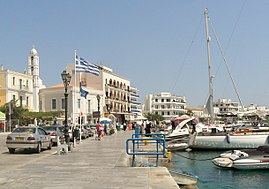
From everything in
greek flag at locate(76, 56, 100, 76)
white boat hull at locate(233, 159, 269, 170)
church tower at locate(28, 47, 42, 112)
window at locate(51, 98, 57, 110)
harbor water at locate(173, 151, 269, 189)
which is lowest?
harbor water at locate(173, 151, 269, 189)

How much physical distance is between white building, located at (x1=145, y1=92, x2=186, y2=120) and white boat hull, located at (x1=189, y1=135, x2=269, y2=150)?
11651cm

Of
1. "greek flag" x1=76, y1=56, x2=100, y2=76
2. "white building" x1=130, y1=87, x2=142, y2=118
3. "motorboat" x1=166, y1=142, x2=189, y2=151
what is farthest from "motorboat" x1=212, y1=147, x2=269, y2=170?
"white building" x1=130, y1=87, x2=142, y2=118

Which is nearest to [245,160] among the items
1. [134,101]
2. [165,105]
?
[134,101]

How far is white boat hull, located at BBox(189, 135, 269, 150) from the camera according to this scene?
1095 inches

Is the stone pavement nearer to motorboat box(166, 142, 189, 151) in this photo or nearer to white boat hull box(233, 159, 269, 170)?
white boat hull box(233, 159, 269, 170)

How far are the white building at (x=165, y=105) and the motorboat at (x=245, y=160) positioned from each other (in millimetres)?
126201

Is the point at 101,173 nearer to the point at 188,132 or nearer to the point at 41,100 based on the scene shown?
the point at 188,132

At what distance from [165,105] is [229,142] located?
120 metres

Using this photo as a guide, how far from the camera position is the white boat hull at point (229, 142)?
2781cm

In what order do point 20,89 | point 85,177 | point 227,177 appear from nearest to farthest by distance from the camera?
1. point 85,177
2. point 227,177
3. point 20,89

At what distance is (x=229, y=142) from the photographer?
28.9 meters

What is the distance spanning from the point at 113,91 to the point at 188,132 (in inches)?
2432

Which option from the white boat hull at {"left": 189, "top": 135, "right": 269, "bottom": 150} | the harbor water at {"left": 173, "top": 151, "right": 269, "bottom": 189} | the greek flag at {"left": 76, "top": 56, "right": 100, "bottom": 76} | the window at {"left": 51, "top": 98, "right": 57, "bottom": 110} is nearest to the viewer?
the harbor water at {"left": 173, "top": 151, "right": 269, "bottom": 189}

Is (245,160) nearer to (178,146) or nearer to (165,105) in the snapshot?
(178,146)
